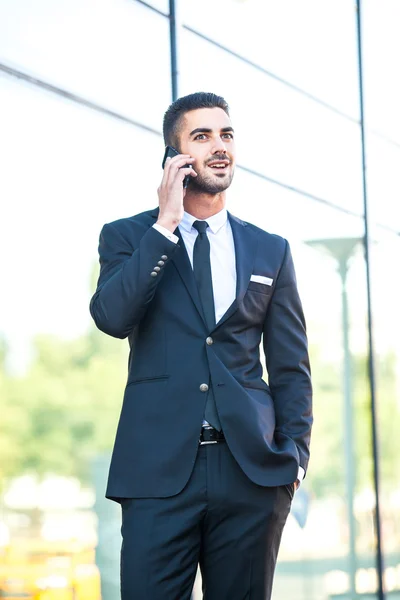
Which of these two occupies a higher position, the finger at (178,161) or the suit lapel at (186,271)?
the finger at (178,161)

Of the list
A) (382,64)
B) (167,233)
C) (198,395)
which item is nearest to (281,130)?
(382,64)

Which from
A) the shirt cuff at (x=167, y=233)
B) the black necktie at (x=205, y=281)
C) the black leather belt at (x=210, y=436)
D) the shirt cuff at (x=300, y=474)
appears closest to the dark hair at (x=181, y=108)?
the black necktie at (x=205, y=281)

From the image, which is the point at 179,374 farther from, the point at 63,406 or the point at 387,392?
the point at 387,392

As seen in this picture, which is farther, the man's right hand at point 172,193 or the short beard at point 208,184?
the short beard at point 208,184

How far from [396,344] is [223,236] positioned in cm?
432

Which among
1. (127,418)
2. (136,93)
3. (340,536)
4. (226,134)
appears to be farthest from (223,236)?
(340,536)

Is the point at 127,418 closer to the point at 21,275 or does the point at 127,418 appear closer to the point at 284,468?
the point at 284,468

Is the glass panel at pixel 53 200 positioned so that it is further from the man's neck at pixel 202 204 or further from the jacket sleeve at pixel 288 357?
the jacket sleeve at pixel 288 357

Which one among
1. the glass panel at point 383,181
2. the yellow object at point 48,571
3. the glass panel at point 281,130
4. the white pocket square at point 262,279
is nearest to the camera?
the white pocket square at point 262,279

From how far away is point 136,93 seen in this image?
4.68 metres

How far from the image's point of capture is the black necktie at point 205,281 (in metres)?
2.64

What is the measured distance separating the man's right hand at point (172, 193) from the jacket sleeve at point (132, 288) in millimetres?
60

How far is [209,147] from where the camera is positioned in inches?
112

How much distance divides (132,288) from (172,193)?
33cm
